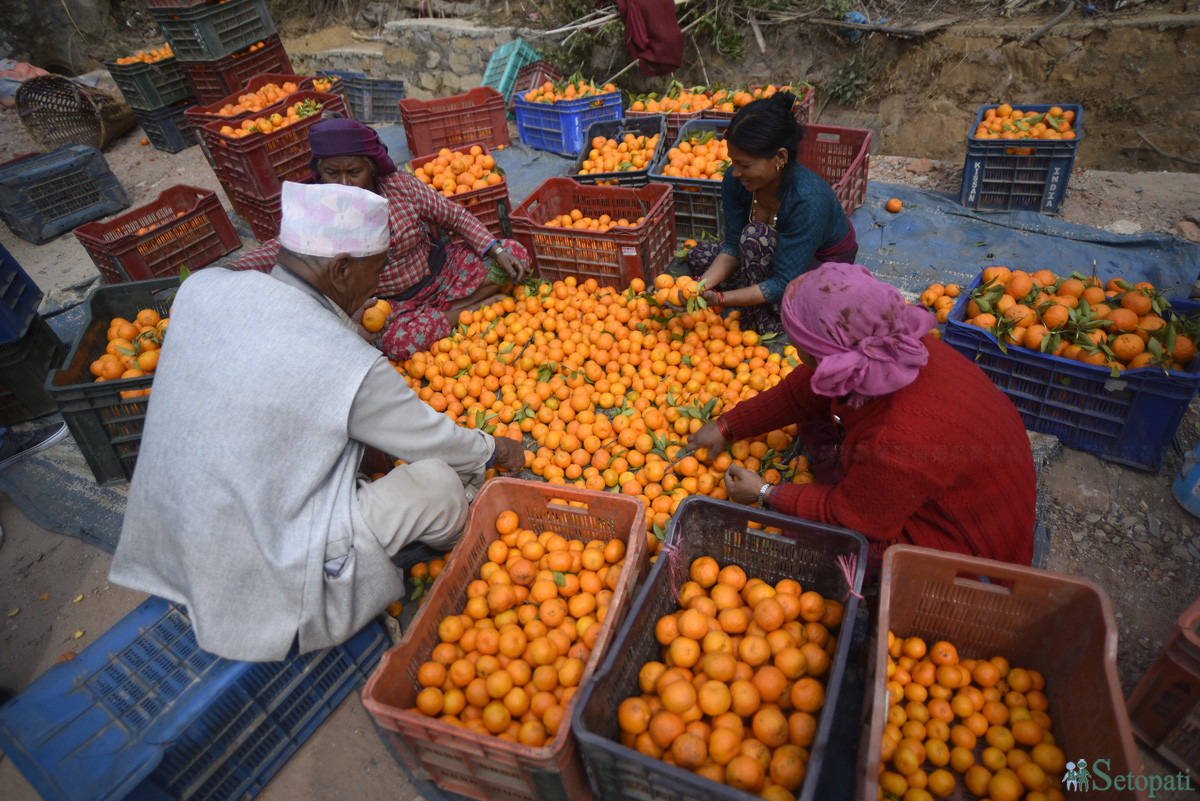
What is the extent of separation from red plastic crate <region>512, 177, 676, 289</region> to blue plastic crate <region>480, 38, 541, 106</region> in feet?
14.7

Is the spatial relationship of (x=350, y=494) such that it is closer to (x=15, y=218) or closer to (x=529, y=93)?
(x=529, y=93)

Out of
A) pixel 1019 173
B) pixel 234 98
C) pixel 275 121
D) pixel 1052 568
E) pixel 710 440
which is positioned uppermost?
pixel 234 98

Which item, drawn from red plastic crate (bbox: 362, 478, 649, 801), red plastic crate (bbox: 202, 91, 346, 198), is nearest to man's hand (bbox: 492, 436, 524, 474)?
red plastic crate (bbox: 362, 478, 649, 801)

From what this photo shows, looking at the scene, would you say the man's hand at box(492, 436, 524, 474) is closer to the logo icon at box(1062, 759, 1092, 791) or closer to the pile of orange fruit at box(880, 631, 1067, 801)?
the pile of orange fruit at box(880, 631, 1067, 801)

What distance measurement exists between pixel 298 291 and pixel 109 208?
30.3 ft

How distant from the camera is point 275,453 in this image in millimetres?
2324

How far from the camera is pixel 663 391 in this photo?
4.22m

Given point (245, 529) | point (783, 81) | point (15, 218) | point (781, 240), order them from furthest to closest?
1. point (783, 81)
2. point (15, 218)
3. point (781, 240)
4. point (245, 529)

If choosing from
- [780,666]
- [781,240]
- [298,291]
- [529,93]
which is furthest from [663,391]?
[529,93]

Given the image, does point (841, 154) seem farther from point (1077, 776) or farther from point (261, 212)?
point (261, 212)

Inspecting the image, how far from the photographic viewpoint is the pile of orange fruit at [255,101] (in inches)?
310

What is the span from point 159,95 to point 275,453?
11.2 meters

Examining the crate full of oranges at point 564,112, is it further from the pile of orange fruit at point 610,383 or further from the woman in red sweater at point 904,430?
the woman in red sweater at point 904,430

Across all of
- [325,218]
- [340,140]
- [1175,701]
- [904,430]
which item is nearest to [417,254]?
[340,140]
